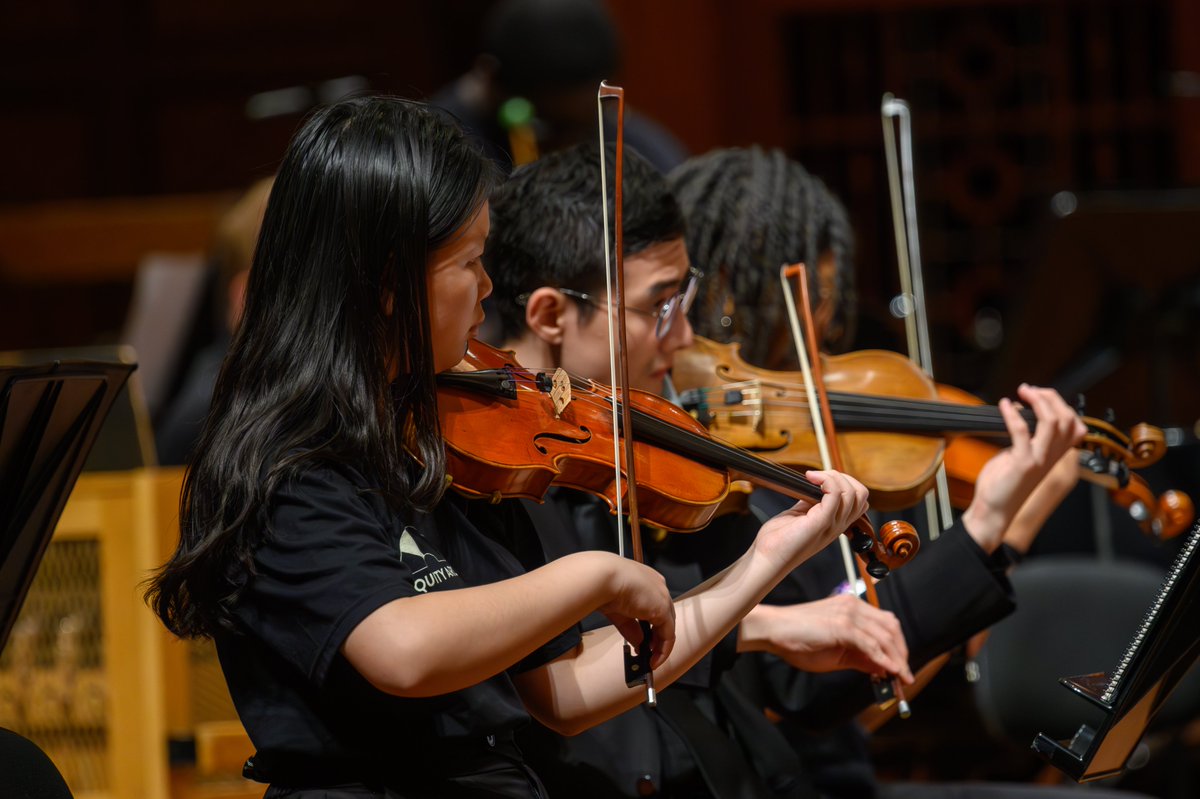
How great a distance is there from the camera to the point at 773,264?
76.4 inches

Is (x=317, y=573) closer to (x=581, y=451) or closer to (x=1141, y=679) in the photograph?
(x=581, y=451)

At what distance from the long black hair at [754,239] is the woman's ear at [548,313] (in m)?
0.34

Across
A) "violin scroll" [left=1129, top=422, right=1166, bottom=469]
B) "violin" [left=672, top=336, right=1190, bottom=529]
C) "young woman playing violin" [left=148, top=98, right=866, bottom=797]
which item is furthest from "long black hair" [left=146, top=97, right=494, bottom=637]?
"violin scroll" [left=1129, top=422, right=1166, bottom=469]

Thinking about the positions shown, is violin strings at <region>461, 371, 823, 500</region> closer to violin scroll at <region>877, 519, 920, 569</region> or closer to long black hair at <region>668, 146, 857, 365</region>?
violin scroll at <region>877, 519, 920, 569</region>

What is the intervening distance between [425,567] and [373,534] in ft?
0.17

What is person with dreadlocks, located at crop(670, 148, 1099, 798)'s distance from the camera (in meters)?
1.68

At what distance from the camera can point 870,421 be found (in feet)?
5.65

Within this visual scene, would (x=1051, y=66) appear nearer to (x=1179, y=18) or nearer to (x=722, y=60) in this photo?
(x=1179, y=18)

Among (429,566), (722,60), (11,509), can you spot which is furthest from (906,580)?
(722,60)

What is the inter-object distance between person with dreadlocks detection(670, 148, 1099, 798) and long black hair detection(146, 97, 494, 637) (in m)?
0.61

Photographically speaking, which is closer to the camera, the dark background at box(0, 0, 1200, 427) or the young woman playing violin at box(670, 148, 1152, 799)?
the young woman playing violin at box(670, 148, 1152, 799)

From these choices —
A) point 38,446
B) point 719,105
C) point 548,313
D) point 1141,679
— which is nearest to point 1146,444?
point 1141,679

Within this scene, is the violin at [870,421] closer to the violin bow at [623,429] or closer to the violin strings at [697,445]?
the violin strings at [697,445]

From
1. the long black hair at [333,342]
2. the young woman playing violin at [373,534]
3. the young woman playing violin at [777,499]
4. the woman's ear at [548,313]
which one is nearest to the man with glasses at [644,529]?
the woman's ear at [548,313]
